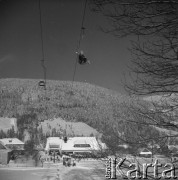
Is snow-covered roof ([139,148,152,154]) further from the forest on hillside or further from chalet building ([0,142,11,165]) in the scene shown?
the forest on hillside

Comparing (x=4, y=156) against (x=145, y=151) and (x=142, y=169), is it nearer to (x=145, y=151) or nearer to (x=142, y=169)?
(x=142, y=169)

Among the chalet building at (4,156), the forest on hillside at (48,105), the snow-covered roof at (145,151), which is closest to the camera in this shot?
the snow-covered roof at (145,151)

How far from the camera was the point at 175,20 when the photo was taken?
2.83 meters

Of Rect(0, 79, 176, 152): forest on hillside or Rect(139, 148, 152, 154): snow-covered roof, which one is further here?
Rect(0, 79, 176, 152): forest on hillside

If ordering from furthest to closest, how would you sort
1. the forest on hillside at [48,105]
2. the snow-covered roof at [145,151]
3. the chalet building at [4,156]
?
the forest on hillside at [48,105], the chalet building at [4,156], the snow-covered roof at [145,151]

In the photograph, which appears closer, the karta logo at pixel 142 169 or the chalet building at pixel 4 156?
the karta logo at pixel 142 169

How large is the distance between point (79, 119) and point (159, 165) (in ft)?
476

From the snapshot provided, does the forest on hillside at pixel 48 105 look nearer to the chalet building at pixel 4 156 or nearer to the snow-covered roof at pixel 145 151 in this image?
the chalet building at pixel 4 156

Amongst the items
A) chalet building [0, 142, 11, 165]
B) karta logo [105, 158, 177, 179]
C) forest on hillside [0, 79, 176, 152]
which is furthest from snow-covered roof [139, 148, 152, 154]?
forest on hillside [0, 79, 176, 152]

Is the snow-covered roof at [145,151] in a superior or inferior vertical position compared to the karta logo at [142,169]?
superior

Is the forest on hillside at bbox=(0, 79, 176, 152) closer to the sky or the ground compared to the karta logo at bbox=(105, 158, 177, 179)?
closer to the sky

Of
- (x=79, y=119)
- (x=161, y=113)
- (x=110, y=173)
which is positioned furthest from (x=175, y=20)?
(x=79, y=119)

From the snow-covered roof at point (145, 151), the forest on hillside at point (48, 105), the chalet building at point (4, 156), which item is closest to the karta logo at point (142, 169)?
the snow-covered roof at point (145, 151)

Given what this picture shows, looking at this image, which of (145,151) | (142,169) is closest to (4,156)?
(142,169)
